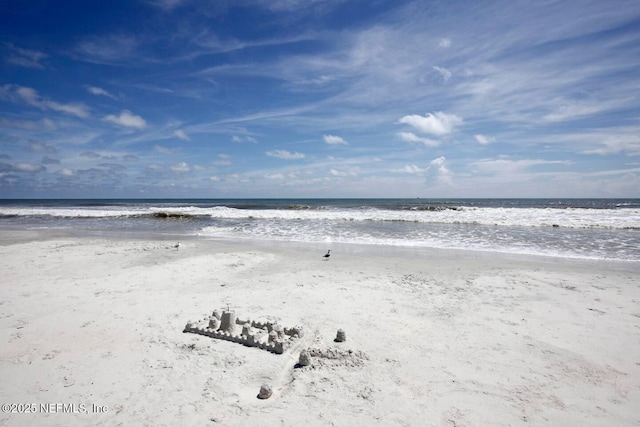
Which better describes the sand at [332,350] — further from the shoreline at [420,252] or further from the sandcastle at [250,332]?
the shoreline at [420,252]

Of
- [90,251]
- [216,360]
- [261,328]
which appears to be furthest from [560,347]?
[90,251]

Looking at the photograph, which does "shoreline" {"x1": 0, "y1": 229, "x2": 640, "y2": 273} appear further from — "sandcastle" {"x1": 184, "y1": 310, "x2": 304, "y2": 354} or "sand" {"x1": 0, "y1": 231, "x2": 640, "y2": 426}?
"sandcastle" {"x1": 184, "y1": 310, "x2": 304, "y2": 354}

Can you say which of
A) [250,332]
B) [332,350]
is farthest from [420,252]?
[250,332]

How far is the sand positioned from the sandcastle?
136 millimetres

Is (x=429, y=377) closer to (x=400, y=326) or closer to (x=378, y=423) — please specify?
(x=378, y=423)

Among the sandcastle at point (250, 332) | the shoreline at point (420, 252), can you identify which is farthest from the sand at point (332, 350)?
the shoreline at point (420, 252)

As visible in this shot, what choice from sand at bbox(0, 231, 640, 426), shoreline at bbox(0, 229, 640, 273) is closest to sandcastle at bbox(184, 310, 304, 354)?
sand at bbox(0, 231, 640, 426)

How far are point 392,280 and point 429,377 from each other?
4542 millimetres

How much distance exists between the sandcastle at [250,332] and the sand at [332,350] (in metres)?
0.14

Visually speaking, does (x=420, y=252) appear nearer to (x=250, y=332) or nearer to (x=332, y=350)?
(x=332, y=350)

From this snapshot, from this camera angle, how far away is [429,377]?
4195mm

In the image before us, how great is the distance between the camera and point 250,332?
507 cm

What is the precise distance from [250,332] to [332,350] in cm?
131

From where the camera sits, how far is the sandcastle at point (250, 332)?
4913 mm
